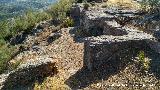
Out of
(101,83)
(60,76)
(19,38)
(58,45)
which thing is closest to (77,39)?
(58,45)

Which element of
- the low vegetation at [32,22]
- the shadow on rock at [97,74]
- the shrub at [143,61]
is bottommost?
the low vegetation at [32,22]

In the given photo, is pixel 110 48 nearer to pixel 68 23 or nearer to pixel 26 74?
pixel 26 74

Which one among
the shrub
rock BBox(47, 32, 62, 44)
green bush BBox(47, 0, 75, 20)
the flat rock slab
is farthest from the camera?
green bush BBox(47, 0, 75, 20)

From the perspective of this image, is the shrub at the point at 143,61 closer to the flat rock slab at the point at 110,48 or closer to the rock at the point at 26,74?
the flat rock slab at the point at 110,48

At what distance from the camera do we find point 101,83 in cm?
1577

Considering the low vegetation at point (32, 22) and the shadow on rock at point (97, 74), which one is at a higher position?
the shadow on rock at point (97, 74)

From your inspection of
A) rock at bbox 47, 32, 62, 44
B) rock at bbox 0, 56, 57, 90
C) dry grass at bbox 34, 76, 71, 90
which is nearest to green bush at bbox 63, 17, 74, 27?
rock at bbox 47, 32, 62, 44

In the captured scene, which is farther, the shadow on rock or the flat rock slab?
the flat rock slab

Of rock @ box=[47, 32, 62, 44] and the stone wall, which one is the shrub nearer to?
the stone wall

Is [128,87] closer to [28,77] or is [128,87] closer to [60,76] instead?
[60,76]

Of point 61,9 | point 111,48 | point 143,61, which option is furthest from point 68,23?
point 143,61

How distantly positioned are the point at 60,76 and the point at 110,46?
10.4ft

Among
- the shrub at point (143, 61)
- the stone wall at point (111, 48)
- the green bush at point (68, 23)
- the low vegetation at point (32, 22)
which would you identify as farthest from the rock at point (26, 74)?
the green bush at point (68, 23)

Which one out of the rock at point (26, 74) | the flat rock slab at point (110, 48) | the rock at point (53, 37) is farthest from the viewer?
the rock at point (53, 37)
